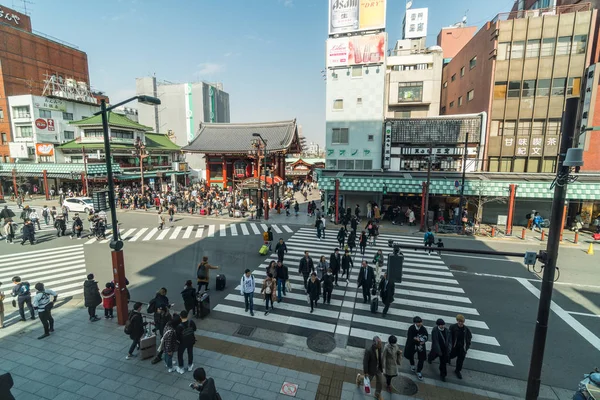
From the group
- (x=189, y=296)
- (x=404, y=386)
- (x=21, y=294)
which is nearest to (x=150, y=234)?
(x=21, y=294)

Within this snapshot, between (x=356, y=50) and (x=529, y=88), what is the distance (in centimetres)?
1654

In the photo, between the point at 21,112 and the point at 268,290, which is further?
the point at 21,112

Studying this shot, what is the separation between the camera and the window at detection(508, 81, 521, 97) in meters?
25.6

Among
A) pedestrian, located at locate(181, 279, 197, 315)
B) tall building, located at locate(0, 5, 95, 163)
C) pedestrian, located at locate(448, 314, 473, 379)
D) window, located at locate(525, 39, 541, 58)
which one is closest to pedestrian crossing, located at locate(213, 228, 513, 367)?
pedestrian, located at locate(181, 279, 197, 315)

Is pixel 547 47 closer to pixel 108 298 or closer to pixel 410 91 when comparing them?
pixel 410 91

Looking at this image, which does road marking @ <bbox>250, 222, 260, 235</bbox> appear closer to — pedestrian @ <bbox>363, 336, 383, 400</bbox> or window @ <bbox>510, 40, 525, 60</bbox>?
pedestrian @ <bbox>363, 336, 383, 400</bbox>

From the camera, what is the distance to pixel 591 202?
23.0 meters

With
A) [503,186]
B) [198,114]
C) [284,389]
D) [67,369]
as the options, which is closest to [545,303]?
[284,389]

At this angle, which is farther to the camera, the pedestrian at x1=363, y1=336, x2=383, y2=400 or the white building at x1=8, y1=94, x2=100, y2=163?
the white building at x1=8, y1=94, x2=100, y2=163

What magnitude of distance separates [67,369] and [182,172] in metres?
46.9

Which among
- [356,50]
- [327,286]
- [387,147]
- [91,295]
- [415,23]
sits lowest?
[327,286]

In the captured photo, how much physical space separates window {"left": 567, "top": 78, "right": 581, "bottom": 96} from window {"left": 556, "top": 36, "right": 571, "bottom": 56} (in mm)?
2387

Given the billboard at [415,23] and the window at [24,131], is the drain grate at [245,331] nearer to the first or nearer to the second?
the window at [24,131]

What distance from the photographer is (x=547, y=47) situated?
24359 mm
